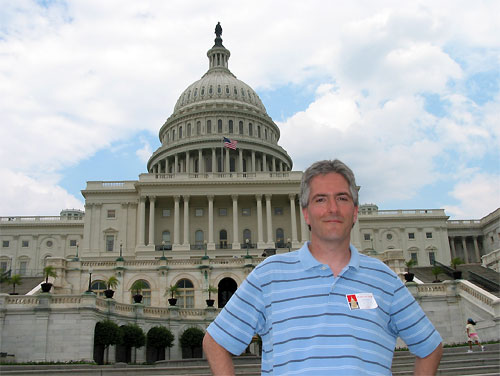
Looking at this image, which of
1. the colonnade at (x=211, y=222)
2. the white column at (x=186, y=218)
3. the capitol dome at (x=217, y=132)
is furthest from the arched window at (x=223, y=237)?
the capitol dome at (x=217, y=132)

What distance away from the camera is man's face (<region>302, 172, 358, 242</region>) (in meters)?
4.62

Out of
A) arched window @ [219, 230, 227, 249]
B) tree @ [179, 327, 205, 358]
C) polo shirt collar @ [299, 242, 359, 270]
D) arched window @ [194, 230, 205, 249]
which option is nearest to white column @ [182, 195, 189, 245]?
arched window @ [194, 230, 205, 249]

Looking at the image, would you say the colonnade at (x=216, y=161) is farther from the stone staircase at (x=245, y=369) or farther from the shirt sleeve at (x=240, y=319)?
the shirt sleeve at (x=240, y=319)

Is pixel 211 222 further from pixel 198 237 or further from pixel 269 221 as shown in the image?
pixel 269 221

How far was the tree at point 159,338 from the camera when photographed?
3709cm

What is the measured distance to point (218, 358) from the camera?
14.3 feet

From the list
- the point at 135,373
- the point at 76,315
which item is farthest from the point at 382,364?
the point at 76,315

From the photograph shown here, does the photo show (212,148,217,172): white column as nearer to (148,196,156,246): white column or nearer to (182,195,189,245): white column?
(182,195,189,245): white column

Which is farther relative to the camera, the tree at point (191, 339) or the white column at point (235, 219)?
the white column at point (235, 219)

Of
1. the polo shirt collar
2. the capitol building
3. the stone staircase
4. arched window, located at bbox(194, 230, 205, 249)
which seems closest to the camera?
the polo shirt collar

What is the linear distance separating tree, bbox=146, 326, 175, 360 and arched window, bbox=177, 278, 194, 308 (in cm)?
1031

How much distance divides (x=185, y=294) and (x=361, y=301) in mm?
45881

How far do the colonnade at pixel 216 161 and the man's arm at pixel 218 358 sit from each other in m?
99.5

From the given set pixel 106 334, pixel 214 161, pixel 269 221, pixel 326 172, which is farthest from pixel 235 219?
pixel 326 172
